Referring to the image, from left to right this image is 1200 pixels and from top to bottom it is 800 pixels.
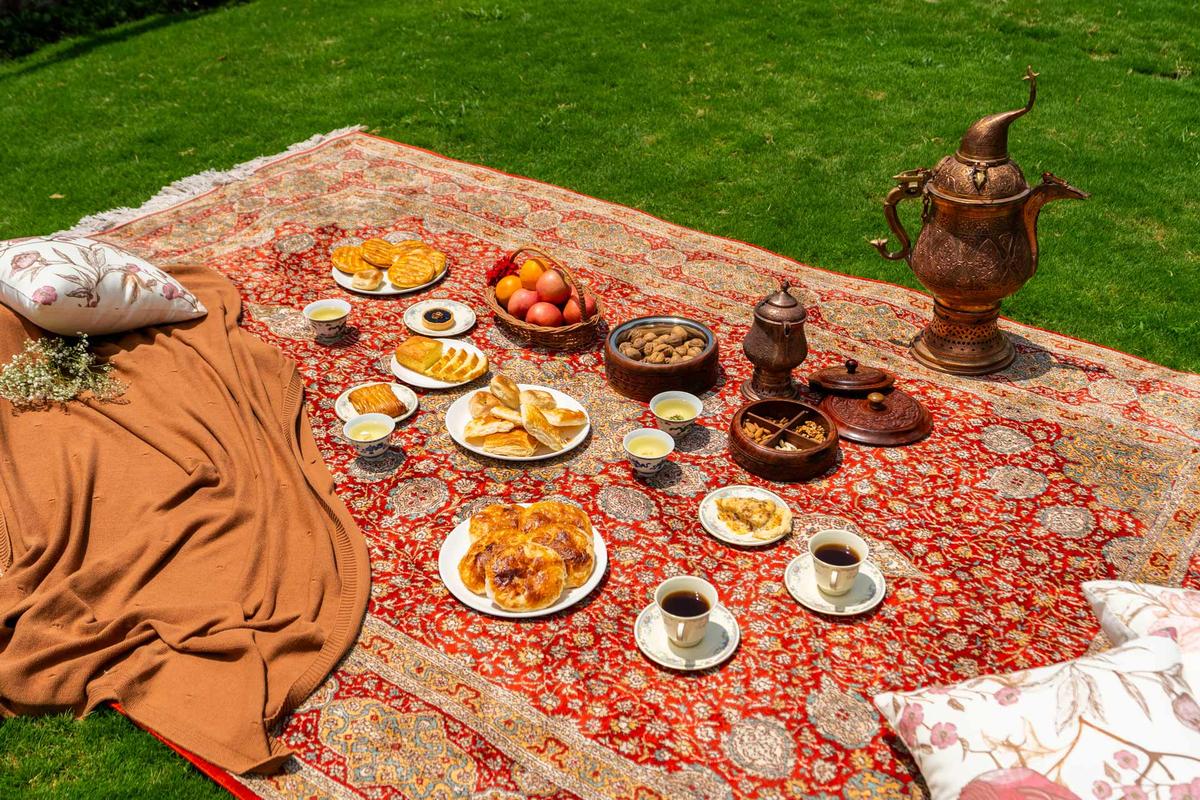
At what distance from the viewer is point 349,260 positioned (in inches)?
304

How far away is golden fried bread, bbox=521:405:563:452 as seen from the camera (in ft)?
18.3

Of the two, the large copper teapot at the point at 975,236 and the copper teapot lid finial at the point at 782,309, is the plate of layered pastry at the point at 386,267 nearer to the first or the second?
the copper teapot lid finial at the point at 782,309

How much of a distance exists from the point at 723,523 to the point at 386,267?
4.16 meters

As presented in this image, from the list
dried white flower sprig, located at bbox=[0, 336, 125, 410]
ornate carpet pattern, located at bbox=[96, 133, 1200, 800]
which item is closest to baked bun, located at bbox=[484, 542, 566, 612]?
ornate carpet pattern, located at bbox=[96, 133, 1200, 800]

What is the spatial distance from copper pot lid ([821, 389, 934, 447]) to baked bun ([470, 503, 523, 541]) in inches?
88.7

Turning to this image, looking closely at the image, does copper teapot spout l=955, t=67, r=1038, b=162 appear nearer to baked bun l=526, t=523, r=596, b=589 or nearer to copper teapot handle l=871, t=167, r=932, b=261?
copper teapot handle l=871, t=167, r=932, b=261

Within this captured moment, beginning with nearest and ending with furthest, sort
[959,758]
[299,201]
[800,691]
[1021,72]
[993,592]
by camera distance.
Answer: [959,758] → [800,691] → [993,592] → [299,201] → [1021,72]

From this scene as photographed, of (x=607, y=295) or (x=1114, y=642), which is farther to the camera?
(x=607, y=295)

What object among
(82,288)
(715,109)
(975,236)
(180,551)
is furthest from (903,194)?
(82,288)

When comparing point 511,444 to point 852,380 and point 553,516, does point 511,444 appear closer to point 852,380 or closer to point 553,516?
point 553,516

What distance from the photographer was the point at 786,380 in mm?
6059

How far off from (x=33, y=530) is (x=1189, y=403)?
7337 millimetres

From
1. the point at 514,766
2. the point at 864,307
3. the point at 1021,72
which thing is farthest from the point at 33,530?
the point at 1021,72

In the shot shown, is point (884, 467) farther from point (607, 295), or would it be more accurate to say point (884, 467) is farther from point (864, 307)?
point (607, 295)
